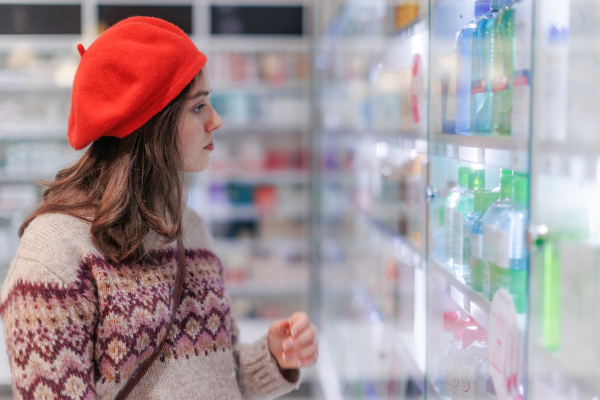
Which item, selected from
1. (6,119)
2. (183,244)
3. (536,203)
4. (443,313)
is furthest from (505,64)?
(6,119)

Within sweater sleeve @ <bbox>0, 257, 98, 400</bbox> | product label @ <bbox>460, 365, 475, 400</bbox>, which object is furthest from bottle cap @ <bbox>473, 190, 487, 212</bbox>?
sweater sleeve @ <bbox>0, 257, 98, 400</bbox>

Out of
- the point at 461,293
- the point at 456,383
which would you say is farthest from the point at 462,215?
the point at 456,383

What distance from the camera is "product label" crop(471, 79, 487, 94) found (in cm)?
121

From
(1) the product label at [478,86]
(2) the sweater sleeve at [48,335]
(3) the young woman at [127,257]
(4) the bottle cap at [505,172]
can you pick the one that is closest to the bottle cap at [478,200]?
(4) the bottle cap at [505,172]

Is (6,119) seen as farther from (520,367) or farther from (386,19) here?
(520,367)

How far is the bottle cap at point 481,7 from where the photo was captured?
1.21 meters

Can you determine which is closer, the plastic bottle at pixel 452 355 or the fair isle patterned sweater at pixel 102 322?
the fair isle patterned sweater at pixel 102 322

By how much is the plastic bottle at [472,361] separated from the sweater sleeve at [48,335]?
794mm

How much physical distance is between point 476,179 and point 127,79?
2.58ft

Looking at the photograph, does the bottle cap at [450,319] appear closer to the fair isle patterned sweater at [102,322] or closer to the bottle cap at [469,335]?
the bottle cap at [469,335]

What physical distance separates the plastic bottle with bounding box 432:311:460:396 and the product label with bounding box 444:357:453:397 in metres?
0.02

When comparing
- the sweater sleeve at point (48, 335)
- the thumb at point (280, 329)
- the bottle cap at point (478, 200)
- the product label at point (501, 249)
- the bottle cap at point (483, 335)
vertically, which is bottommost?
the thumb at point (280, 329)

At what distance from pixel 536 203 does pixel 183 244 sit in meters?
0.78

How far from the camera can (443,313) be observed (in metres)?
1.50
